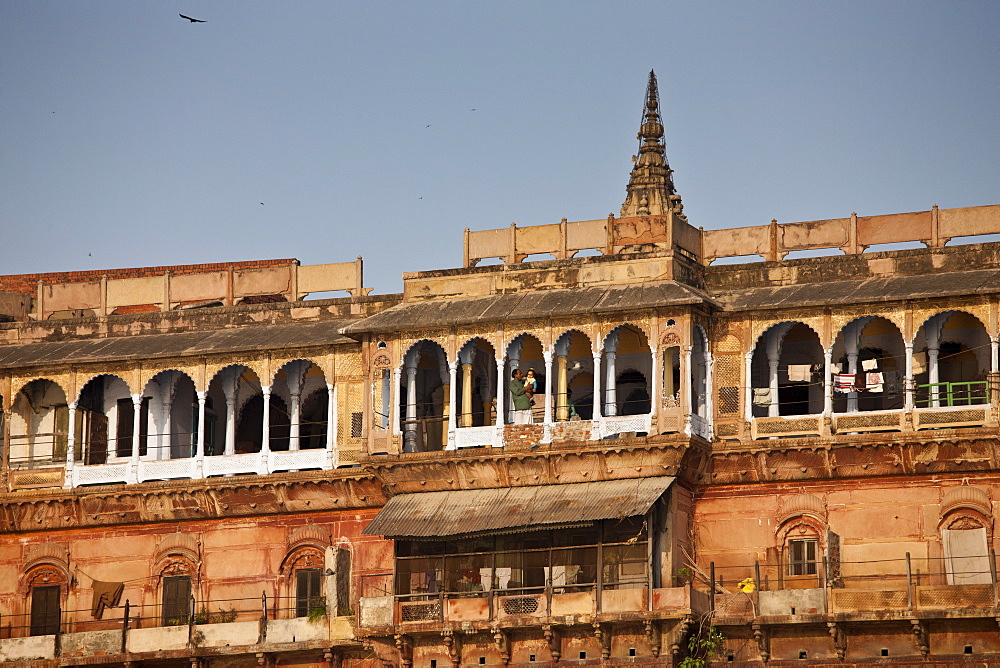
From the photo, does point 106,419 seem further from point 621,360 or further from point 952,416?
point 952,416

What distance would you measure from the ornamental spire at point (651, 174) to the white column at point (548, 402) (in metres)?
19.8

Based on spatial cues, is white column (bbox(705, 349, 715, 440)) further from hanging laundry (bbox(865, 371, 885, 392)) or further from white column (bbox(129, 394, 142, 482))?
white column (bbox(129, 394, 142, 482))

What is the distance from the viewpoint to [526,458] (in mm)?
43281

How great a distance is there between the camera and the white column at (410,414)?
44750 millimetres

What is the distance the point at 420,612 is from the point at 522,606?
2.08 meters

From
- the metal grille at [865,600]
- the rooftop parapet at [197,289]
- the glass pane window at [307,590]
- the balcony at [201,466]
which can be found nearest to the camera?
the metal grille at [865,600]

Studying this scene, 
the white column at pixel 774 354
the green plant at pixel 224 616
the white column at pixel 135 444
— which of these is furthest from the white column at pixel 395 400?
the white column at pixel 774 354

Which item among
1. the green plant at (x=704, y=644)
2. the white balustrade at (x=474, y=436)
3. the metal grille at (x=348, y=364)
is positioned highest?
the metal grille at (x=348, y=364)

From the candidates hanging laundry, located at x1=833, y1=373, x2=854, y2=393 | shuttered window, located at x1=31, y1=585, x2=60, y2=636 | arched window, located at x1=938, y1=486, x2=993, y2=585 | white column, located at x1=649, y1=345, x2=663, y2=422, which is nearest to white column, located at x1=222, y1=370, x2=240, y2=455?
shuttered window, located at x1=31, y1=585, x2=60, y2=636

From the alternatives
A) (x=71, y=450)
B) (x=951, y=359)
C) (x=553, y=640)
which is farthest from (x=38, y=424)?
(x=951, y=359)

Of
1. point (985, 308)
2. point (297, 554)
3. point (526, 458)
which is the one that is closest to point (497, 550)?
point (526, 458)

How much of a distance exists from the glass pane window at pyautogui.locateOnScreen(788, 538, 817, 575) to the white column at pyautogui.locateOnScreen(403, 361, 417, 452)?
25.6 feet

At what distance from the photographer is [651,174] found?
210 feet

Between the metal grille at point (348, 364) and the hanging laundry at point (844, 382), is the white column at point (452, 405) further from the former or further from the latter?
the hanging laundry at point (844, 382)
